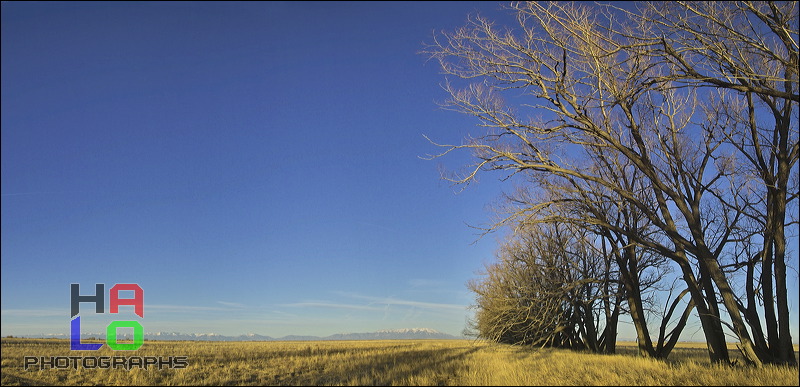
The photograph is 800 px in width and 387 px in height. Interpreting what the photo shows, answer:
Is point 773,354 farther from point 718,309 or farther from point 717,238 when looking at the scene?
point 717,238

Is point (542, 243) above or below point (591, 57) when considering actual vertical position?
below

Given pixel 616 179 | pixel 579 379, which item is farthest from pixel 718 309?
pixel 579 379

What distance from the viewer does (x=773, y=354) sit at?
40.9ft

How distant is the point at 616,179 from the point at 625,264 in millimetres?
4303

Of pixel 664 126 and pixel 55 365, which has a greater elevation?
pixel 664 126

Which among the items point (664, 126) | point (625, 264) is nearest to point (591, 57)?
point (664, 126)

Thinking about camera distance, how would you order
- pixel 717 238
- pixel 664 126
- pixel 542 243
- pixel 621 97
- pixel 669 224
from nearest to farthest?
pixel 621 97 → pixel 669 224 → pixel 664 126 → pixel 717 238 → pixel 542 243

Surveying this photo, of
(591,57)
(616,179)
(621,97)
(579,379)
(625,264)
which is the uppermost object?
(591,57)

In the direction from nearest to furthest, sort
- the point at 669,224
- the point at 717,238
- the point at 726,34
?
the point at 726,34 < the point at 669,224 < the point at 717,238

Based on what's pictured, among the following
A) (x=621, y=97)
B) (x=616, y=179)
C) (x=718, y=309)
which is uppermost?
(x=621, y=97)

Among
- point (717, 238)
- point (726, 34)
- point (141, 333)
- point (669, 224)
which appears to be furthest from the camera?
point (141, 333)

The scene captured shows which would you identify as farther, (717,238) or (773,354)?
(717,238)

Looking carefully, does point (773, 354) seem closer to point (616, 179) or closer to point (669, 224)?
point (669, 224)

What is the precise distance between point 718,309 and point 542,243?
992 cm
